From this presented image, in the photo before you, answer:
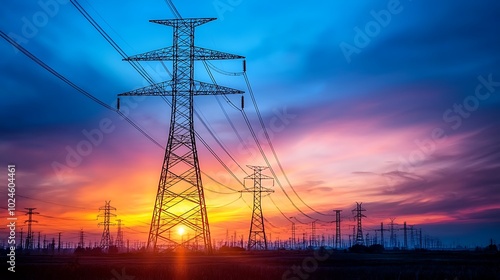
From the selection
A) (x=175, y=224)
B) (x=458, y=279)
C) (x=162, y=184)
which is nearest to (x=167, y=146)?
(x=162, y=184)

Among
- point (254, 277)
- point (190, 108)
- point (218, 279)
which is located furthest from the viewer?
point (190, 108)

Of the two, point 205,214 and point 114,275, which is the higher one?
point 205,214

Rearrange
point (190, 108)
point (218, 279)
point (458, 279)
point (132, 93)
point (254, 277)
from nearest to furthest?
point (218, 279) < point (254, 277) < point (458, 279) < point (132, 93) < point (190, 108)

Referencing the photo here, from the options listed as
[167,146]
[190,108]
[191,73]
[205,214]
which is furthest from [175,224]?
[191,73]

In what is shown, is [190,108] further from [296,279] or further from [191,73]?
[296,279]

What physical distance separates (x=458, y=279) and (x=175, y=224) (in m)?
27.0

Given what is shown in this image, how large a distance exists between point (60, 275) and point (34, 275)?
1.86 m

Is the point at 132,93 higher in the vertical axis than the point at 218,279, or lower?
higher

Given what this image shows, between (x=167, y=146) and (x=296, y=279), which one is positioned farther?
(x=167, y=146)

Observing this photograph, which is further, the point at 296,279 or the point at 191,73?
the point at 191,73

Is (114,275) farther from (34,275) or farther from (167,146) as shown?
(167,146)

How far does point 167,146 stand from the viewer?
178 feet

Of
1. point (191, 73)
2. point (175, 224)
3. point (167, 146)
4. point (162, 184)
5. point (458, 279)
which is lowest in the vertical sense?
point (458, 279)

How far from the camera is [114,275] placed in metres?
40.4
